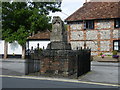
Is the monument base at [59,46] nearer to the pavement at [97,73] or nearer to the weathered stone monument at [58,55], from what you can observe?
the weathered stone monument at [58,55]

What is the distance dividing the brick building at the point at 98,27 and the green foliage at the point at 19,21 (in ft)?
14.3

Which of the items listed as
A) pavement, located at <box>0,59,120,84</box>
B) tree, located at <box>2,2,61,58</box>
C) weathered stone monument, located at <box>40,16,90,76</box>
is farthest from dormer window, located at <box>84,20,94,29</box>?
weathered stone monument, located at <box>40,16,90,76</box>

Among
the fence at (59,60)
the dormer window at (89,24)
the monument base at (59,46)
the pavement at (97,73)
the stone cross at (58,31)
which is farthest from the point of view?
the dormer window at (89,24)

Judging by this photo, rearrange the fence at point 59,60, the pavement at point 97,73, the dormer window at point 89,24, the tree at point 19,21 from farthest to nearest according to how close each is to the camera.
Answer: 1. the dormer window at point 89,24
2. the tree at point 19,21
3. the fence at point 59,60
4. the pavement at point 97,73

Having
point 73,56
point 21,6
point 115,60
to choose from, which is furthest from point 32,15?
point 73,56

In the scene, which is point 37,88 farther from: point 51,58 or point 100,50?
point 100,50

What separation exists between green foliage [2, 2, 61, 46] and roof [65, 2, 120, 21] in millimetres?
4635

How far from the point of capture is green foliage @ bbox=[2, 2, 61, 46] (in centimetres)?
2117

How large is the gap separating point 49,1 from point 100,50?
1148 centimetres

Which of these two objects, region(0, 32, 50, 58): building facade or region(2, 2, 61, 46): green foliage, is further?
region(0, 32, 50, 58): building facade

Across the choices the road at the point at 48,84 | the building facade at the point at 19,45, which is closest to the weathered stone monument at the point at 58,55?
the road at the point at 48,84

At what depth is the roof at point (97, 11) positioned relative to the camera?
21.9 m

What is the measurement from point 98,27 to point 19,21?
10921 millimetres

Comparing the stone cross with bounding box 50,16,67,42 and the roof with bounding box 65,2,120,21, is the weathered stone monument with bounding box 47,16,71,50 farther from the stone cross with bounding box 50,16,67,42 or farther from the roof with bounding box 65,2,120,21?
the roof with bounding box 65,2,120,21
